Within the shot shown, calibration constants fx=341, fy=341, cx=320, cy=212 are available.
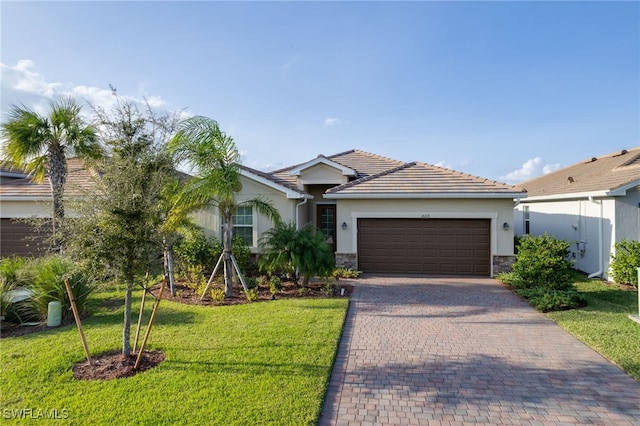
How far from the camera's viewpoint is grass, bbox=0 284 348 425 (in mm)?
4098

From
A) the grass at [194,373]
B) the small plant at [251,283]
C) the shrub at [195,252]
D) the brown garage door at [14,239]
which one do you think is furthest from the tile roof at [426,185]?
the brown garage door at [14,239]

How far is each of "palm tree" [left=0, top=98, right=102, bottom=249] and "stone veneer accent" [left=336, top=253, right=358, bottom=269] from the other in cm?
889

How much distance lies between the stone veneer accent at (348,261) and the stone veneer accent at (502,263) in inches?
200

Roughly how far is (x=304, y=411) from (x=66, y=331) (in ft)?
19.3

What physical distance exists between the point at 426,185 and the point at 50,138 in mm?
12491

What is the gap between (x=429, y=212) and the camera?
1286cm

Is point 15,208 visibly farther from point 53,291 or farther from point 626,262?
point 626,262

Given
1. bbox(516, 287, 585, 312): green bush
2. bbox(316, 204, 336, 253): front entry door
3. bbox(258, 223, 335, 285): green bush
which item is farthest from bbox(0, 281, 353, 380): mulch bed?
bbox(316, 204, 336, 253): front entry door

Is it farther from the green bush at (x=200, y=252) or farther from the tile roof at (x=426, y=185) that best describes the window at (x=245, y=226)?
the tile roof at (x=426, y=185)

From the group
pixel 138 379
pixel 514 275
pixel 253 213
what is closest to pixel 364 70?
pixel 253 213

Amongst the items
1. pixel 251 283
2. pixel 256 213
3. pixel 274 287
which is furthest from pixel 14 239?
pixel 274 287

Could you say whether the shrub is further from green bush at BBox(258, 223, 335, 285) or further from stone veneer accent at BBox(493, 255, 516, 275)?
stone veneer accent at BBox(493, 255, 516, 275)

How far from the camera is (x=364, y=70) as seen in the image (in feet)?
44.8

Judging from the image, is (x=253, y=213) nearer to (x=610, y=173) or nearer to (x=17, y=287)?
(x=17, y=287)
